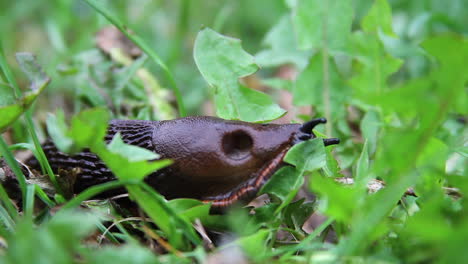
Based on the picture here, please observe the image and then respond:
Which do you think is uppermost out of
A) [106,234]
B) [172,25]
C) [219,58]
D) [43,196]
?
[219,58]

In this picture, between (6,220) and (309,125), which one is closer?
(6,220)

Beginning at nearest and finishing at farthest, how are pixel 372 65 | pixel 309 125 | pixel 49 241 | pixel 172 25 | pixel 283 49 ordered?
pixel 49 241, pixel 309 125, pixel 372 65, pixel 283 49, pixel 172 25

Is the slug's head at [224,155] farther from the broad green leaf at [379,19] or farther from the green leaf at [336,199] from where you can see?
the broad green leaf at [379,19]

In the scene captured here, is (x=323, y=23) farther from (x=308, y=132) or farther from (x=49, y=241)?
(x=49, y=241)

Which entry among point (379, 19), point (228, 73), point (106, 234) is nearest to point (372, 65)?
point (379, 19)

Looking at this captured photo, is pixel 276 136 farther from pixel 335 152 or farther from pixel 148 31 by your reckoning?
pixel 148 31

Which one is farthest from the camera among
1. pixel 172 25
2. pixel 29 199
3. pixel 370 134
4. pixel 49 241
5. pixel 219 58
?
pixel 172 25

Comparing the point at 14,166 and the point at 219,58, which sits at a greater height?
the point at 219,58

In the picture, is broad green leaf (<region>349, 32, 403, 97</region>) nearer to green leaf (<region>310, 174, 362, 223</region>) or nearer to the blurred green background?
the blurred green background
